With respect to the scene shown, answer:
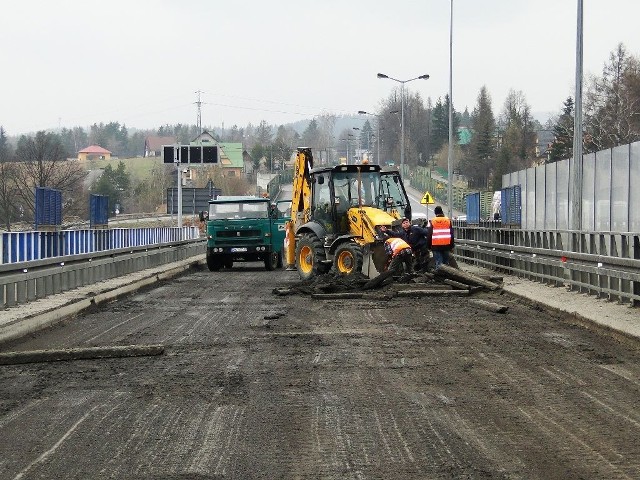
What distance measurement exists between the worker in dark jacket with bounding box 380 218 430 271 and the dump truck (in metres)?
9.88

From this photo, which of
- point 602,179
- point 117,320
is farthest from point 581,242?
point 117,320

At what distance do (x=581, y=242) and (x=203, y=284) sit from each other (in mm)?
9963

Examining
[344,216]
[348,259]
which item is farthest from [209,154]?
[348,259]

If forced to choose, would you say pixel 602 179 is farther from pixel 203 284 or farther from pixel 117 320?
pixel 117 320

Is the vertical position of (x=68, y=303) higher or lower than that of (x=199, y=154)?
lower

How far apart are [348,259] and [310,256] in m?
1.59

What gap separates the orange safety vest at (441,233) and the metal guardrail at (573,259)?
1.59 metres

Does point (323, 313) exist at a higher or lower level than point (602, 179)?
lower

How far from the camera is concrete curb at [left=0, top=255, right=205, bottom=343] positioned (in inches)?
582

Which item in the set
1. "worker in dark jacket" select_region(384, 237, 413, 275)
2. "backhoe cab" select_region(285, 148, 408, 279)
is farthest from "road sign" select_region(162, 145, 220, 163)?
"worker in dark jacket" select_region(384, 237, 413, 275)

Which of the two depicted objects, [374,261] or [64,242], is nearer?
[64,242]

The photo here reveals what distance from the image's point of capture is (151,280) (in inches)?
1036

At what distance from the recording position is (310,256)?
25297 millimetres

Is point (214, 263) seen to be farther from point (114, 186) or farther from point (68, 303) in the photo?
point (114, 186)
